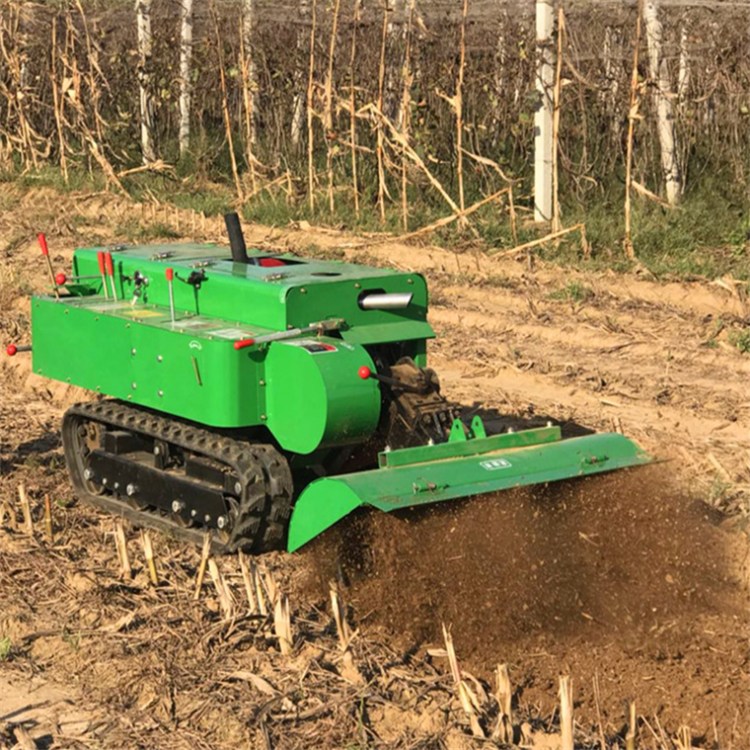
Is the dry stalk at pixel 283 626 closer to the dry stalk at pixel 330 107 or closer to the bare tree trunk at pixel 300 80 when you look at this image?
the dry stalk at pixel 330 107

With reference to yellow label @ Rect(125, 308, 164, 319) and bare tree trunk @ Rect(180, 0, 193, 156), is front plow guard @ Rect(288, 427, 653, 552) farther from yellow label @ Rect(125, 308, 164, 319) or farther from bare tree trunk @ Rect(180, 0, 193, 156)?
bare tree trunk @ Rect(180, 0, 193, 156)

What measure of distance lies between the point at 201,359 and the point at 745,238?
7.94 m

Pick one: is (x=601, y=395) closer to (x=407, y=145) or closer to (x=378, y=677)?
(x=378, y=677)

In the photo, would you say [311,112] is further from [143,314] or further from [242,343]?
[242,343]

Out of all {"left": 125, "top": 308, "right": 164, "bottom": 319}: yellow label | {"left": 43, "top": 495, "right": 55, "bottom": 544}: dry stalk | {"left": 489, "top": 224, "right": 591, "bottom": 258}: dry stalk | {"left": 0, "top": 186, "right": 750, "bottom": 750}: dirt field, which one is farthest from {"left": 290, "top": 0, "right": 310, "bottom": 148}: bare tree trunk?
{"left": 43, "top": 495, "right": 55, "bottom": 544}: dry stalk

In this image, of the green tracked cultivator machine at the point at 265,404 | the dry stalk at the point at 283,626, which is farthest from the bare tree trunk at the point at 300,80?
the dry stalk at the point at 283,626

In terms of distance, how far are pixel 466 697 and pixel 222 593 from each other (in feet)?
4.33

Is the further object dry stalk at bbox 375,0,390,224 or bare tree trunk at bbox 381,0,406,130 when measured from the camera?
bare tree trunk at bbox 381,0,406,130

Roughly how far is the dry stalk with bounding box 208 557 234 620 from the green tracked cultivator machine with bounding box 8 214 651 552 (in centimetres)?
35

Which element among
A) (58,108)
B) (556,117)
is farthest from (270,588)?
(58,108)

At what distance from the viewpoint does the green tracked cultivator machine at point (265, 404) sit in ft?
21.2

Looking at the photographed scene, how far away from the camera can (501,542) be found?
6.46 meters

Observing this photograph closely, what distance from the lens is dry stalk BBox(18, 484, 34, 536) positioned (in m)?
7.15

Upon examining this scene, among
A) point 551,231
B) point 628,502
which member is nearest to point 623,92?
point 551,231
